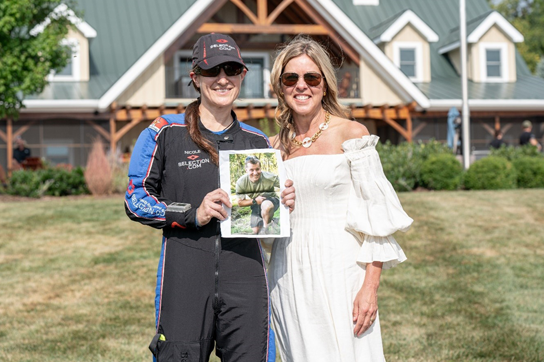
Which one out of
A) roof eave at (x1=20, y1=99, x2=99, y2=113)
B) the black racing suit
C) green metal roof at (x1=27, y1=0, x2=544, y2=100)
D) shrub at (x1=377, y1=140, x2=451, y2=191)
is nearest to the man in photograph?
the black racing suit

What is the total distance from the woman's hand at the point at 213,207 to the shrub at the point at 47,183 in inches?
544

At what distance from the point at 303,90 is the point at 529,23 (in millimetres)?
53033

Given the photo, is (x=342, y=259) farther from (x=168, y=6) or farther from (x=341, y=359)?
(x=168, y=6)

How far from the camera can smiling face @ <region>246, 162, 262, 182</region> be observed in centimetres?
291

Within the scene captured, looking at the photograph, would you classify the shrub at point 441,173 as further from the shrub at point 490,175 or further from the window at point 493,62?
the window at point 493,62

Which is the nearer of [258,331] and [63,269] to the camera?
[258,331]

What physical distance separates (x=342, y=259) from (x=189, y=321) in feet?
2.74

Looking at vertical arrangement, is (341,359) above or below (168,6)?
below

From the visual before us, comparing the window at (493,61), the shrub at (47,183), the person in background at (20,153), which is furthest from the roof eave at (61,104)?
the window at (493,61)

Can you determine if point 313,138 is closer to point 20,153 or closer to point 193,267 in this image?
point 193,267

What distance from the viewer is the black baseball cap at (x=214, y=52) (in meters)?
3.06

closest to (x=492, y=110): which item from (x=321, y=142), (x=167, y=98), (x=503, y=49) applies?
(x=503, y=49)

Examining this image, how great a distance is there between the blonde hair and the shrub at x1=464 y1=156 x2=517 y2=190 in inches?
505

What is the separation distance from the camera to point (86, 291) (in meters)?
8.18
